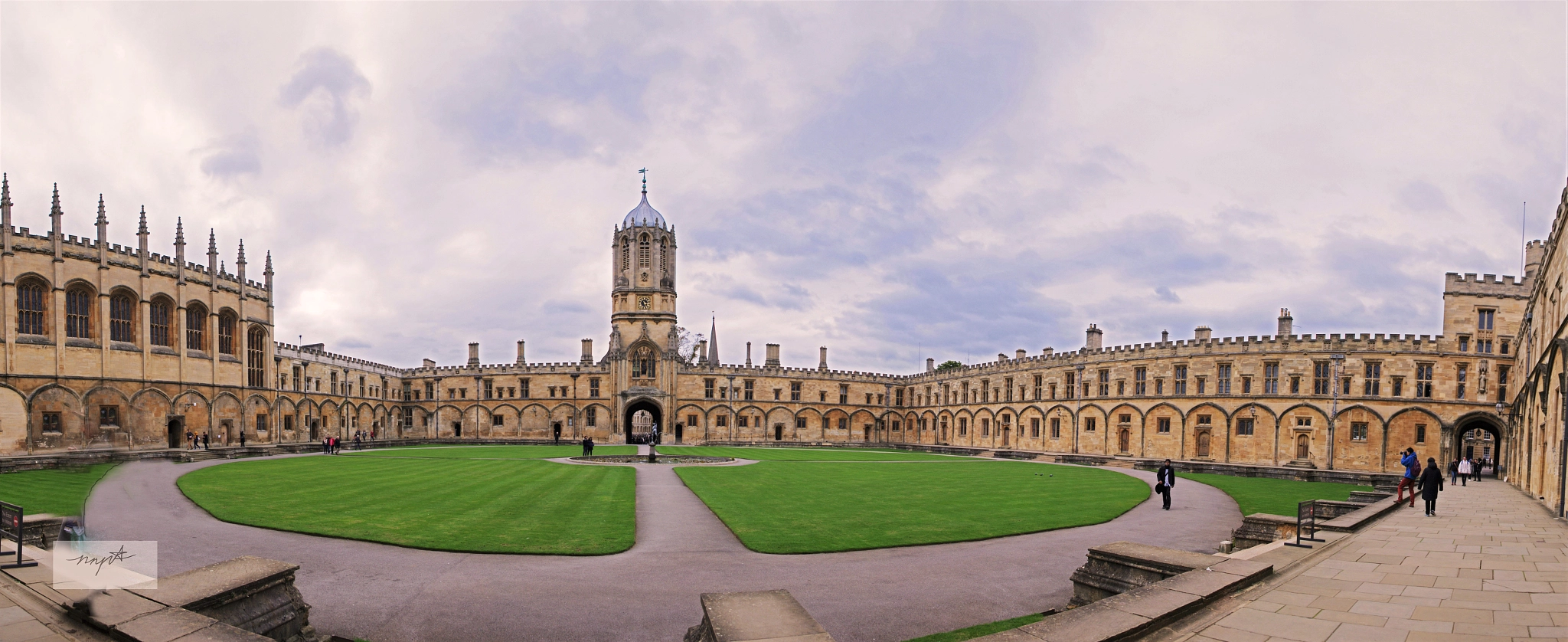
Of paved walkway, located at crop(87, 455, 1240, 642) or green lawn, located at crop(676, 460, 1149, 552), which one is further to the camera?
green lawn, located at crop(676, 460, 1149, 552)

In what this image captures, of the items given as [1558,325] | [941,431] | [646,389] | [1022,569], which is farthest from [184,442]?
[1558,325]

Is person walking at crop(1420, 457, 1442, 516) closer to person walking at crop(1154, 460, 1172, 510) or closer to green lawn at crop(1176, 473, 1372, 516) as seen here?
green lawn at crop(1176, 473, 1372, 516)

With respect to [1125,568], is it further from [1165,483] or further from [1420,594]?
[1165,483]

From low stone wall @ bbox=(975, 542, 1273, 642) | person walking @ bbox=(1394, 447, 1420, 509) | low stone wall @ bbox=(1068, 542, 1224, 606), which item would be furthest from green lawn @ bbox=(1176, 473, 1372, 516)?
low stone wall @ bbox=(975, 542, 1273, 642)

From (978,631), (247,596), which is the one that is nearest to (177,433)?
(247,596)

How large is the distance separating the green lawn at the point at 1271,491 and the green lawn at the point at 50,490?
2223 centimetres

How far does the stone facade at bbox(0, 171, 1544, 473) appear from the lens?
1421 inches

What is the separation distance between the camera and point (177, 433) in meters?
40.0

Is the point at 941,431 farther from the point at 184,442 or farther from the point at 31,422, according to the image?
the point at 31,422

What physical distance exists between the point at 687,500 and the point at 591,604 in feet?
32.1

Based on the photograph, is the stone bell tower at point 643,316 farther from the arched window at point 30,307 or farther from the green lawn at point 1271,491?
the green lawn at point 1271,491

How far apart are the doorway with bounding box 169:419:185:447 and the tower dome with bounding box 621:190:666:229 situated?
3546 centimetres

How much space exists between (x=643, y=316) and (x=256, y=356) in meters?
28.0

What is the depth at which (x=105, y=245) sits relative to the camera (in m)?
37.1
